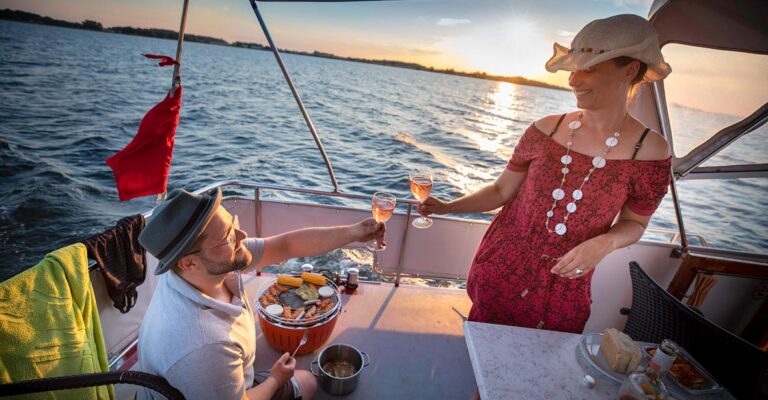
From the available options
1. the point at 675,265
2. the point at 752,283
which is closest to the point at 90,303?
the point at 675,265

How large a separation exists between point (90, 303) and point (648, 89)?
4.04 m

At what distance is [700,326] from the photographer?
5.76 ft

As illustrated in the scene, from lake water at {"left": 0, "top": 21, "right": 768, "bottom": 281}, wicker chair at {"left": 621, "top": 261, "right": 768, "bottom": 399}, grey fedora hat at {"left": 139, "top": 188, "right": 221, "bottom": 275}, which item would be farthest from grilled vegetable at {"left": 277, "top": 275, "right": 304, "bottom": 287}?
lake water at {"left": 0, "top": 21, "right": 768, "bottom": 281}

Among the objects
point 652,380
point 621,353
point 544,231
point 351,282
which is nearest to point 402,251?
point 351,282

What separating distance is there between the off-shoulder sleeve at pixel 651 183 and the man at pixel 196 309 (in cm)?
184

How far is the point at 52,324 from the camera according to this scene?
138 centimetres

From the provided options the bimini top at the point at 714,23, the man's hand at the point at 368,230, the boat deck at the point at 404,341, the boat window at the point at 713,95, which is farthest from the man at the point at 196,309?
the boat window at the point at 713,95

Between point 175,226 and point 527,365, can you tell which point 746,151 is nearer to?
point 527,365

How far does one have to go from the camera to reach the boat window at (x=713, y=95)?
101 inches

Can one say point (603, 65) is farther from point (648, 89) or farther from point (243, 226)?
point (243, 226)

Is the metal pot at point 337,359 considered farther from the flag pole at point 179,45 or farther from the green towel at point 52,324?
the flag pole at point 179,45

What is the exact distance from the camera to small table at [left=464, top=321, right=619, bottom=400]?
1.40m

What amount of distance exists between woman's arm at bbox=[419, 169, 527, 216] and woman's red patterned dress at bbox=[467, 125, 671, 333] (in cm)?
5

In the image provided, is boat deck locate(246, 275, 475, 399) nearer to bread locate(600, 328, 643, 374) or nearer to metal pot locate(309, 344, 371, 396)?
metal pot locate(309, 344, 371, 396)
